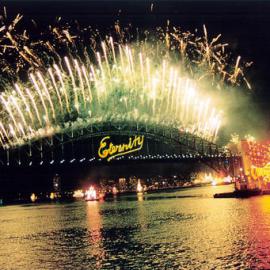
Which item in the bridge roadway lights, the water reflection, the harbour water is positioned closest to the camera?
the water reflection

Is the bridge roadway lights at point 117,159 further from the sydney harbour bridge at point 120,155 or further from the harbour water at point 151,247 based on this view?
the harbour water at point 151,247

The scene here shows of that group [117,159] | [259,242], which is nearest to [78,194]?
[117,159]

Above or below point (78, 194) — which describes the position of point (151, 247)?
below

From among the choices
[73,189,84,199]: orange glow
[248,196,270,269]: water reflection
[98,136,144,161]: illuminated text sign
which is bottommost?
[248,196,270,269]: water reflection

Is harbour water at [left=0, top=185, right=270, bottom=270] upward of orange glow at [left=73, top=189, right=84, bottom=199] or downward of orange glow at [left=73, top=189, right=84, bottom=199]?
downward

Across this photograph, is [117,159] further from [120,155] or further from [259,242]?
[259,242]

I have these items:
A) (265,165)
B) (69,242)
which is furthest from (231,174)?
(69,242)

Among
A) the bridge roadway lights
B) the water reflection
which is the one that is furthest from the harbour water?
the bridge roadway lights

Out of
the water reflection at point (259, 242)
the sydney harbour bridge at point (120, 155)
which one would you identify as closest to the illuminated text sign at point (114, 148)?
the sydney harbour bridge at point (120, 155)

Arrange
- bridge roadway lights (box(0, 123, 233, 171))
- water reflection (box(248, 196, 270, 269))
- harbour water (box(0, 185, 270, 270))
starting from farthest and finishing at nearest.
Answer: bridge roadway lights (box(0, 123, 233, 171)) → harbour water (box(0, 185, 270, 270)) → water reflection (box(248, 196, 270, 269))

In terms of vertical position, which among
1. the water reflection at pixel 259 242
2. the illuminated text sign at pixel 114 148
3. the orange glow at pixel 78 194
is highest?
the illuminated text sign at pixel 114 148

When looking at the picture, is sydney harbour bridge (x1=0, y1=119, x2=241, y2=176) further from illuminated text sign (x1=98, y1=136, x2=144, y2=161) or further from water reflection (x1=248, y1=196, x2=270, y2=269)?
water reflection (x1=248, y1=196, x2=270, y2=269)
